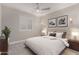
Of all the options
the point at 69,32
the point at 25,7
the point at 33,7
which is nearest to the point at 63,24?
the point at 69,32

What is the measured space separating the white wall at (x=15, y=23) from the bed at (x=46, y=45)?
13 cm

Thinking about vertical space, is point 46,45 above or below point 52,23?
below

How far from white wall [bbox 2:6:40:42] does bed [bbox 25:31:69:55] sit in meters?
0.13

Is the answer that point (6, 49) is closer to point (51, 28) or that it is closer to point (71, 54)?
point (51, 28)

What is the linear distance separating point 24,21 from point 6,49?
650mm

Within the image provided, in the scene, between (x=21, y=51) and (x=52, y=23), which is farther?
Answer: (x=52, y=23)

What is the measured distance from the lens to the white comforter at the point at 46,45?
179 centimetres

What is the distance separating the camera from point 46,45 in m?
1.78

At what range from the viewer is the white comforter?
179 cm

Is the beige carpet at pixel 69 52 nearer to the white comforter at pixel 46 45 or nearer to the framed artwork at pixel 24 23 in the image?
the white comforter at pixel 46 45

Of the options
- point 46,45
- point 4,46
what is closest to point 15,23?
point 4,46

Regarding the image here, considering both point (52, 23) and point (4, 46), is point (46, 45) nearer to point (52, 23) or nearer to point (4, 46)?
point (52, 23)

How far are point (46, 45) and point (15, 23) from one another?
74cm

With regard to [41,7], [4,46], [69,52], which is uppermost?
[41,7]
